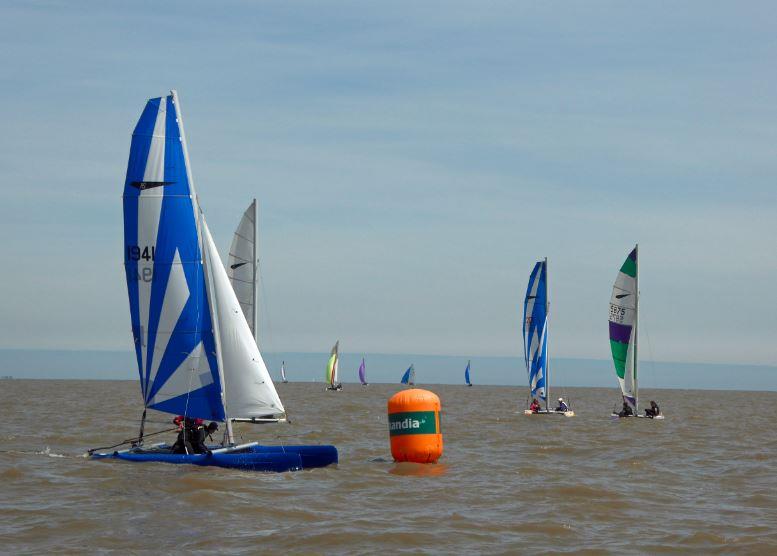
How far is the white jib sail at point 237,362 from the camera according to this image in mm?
23000

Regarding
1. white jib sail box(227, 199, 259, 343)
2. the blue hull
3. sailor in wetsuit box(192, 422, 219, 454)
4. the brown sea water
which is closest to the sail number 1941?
sailor in wetsuit box(192, 422, 219, 454)

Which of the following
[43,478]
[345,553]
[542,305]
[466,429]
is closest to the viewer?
[345,553]

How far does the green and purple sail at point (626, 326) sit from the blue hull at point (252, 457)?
101ft

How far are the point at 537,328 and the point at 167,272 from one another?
1292 inches

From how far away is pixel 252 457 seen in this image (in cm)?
2198

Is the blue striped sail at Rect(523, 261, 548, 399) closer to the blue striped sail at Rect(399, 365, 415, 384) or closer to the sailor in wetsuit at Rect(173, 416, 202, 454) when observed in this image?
the sailor in wetsuit at Rect(173, 416, 202, 454)

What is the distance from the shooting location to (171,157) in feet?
74.1

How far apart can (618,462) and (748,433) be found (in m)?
17.7

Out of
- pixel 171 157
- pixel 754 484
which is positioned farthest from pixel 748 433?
pixel 171 157

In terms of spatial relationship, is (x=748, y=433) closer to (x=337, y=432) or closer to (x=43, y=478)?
(x=337, y=432)

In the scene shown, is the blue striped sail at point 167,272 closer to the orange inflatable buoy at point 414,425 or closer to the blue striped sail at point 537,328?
the orange inflatable buoy at point 414,425

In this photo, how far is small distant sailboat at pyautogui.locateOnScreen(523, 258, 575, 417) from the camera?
5312cm

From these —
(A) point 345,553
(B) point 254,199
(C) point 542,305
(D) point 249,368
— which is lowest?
(A) point 345,553

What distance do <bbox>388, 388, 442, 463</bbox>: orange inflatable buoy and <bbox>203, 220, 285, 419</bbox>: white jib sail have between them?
2.71 meters
